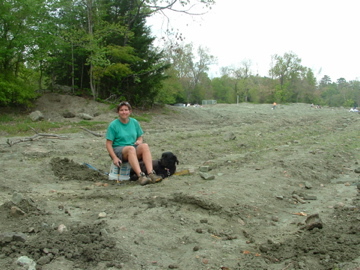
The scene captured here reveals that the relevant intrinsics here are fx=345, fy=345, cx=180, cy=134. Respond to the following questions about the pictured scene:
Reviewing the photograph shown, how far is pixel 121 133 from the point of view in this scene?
626 cm

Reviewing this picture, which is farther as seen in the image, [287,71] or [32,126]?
[287,71]

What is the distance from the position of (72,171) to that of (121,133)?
3.99 feet

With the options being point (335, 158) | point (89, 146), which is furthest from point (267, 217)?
point (89, 146)

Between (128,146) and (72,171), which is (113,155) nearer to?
(128,146)

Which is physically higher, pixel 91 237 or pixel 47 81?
pixel 47 81

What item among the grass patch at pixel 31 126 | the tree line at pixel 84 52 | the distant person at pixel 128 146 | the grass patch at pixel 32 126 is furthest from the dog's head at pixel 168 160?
the tree line at pixel 84 52

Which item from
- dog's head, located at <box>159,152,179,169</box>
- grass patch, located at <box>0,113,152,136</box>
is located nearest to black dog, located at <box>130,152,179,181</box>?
dog's head, located at <box>159,152,179,169</box>

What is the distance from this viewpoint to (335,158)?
26.7ft

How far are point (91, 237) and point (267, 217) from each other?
2232 millimetres

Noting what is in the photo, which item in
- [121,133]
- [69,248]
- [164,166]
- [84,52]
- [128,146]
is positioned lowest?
[69,248]

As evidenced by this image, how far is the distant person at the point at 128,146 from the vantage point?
19.1 feet

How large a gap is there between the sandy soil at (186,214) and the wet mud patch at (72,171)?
19mm

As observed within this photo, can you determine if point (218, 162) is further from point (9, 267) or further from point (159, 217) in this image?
point (9, 267)

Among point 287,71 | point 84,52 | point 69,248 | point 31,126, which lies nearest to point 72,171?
point 69,248
